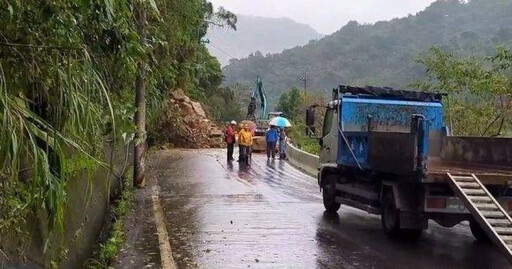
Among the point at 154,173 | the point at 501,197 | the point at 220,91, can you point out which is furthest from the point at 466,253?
the point at 220,91

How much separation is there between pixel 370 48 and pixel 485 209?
95.9 metres

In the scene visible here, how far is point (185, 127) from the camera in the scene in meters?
40.0

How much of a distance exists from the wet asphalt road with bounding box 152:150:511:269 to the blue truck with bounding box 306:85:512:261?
41 centimetres

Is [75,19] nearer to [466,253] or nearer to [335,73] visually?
[466,253]

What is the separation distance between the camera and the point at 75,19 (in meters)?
4.43

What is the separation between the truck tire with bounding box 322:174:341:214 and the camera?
12484 mm

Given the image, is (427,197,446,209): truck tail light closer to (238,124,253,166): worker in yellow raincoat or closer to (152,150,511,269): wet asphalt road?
(152,150,511,269): wet asphalt road

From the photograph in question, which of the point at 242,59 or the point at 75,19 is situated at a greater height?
the point at 242,59

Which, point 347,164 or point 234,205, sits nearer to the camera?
point 347,164

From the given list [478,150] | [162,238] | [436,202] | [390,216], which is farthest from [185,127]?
[436,202]

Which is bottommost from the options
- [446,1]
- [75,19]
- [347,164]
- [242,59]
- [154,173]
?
[154,173]

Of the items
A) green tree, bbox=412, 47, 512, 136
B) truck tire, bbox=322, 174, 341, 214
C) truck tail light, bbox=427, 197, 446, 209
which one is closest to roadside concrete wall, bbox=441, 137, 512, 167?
truck tail light, bbox=427, 197, 446, 209

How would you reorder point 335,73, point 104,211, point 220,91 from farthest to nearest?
point 335,73 → point 220,91 → point 104,211

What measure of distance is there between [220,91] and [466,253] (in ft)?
182
